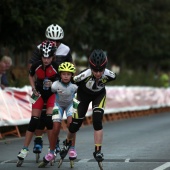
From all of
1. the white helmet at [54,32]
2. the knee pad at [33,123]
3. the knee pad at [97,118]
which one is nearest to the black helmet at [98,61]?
the knee pad at [97,118]

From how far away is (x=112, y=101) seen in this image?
26.3 meters

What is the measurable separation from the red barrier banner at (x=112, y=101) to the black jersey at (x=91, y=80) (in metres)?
5.82

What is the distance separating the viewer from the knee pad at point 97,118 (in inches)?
414

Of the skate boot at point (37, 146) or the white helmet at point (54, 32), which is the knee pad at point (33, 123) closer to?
the skate boot at point (37, 146)

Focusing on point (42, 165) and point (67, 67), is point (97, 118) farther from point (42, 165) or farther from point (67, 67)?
point (42, 165)

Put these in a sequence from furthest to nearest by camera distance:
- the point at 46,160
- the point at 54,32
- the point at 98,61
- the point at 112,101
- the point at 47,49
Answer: the point at 112,101 < the point at 54,32 < the point at 47,49 < the point at 46,160 < the point at 98,61

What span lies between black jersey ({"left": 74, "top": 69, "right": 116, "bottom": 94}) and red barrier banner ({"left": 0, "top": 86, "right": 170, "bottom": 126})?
5.82 metres

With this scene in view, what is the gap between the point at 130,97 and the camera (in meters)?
29.0

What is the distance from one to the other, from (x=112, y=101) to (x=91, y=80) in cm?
1569

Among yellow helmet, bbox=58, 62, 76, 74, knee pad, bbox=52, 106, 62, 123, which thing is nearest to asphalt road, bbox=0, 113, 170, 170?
knee pad, bbox=52, 106, 62, 123

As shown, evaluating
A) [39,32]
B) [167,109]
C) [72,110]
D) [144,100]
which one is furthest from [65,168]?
[167,109]

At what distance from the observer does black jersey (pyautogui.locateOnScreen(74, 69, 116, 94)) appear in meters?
10.6

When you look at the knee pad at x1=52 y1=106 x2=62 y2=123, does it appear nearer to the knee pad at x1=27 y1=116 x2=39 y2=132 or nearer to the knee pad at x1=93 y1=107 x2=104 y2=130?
the knee pad at x1=27 y1=116 x2=39 y2=132

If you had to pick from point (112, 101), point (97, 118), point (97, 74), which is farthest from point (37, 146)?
point (112, 101)
